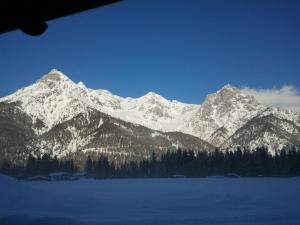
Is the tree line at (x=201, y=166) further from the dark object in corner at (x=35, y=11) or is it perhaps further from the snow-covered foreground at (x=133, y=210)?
the dark object in corner at (x=35, y=11)

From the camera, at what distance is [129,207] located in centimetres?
3359

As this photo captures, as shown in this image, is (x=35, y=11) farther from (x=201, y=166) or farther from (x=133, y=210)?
(x=201, y=166)

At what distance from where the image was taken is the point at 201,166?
140m

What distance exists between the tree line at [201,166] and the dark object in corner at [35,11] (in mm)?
129515

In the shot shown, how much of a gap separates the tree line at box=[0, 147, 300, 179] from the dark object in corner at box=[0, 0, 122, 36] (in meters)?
130

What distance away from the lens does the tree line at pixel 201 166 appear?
130m

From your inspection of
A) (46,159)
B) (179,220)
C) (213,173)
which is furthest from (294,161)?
(179,220)

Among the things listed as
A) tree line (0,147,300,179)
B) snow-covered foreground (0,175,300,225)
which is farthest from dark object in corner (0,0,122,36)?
tree line (0,147,300,179)

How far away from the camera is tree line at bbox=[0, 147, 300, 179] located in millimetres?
129875

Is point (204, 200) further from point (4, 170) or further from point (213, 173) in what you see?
point (4, 170)

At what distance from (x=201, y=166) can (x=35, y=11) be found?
453 feet

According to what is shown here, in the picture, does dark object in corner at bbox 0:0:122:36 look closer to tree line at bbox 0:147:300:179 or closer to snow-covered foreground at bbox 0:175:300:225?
snow-covered foreground at bbox 0:175:300:225

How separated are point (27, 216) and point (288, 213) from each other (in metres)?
17.6

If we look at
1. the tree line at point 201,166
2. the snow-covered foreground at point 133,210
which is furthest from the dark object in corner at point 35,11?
the tree line at point 201,166
